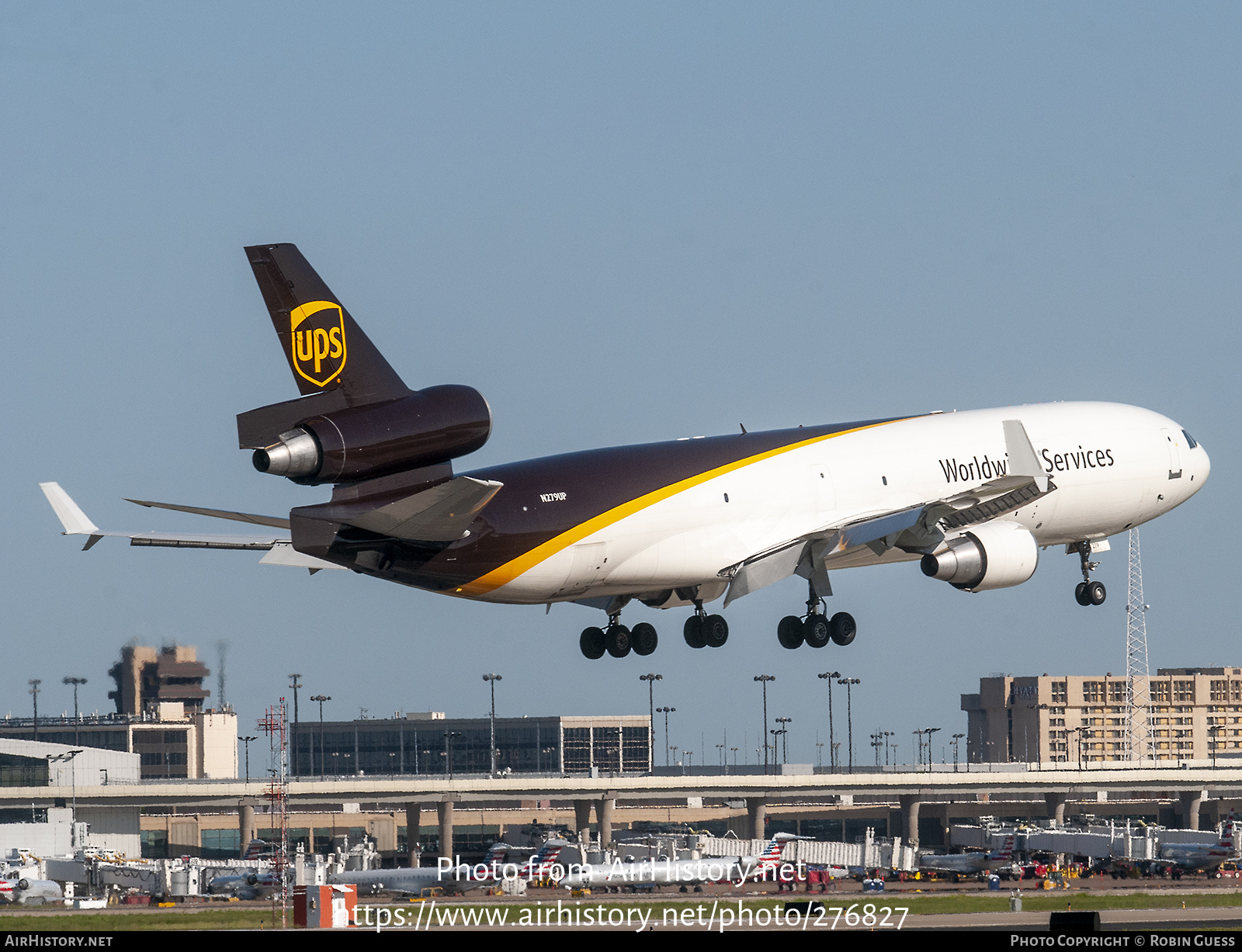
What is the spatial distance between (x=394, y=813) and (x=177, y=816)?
750 inches

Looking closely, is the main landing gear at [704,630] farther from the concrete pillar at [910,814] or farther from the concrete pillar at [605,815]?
the concrete pillar at [910,814]

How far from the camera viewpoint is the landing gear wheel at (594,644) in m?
49.2

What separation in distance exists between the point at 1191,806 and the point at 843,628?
108410mm

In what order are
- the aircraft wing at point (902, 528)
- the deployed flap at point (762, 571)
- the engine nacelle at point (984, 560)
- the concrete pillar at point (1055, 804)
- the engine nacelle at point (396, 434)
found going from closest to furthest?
the engine nacelle at point (396, 434)
the aircraft wing at point (902, 528)
the deployed flap at point (762, 571)
the engine nacelle at point (984, 560)
the concrete pillar at point (1055, 804)

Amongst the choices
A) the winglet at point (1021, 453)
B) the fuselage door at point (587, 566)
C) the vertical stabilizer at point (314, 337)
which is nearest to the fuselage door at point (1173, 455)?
the winglet at point (1021, 453)

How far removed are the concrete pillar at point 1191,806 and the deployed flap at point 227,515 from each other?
121284mm

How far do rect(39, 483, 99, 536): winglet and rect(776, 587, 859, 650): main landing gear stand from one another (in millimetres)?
19175

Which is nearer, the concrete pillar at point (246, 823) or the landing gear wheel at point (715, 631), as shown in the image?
the landing gear wheel at point (715, 631)

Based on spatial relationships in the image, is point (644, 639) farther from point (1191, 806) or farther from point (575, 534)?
point (1191, 806)

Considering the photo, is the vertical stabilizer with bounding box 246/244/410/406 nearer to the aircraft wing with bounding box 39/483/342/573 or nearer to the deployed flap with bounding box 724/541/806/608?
the aircraft wing with bounding box 39/483/342/573

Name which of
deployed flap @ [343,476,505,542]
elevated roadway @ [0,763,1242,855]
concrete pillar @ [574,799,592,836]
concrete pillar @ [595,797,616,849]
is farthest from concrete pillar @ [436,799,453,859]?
deployed flap @ [343,476,505,542]

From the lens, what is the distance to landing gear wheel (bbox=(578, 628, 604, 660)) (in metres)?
49.2

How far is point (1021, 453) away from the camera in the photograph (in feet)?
150
